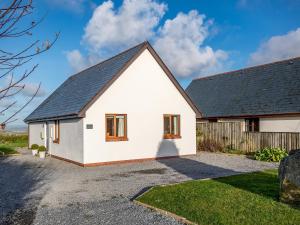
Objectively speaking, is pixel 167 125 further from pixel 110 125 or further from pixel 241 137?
pixel 241 137

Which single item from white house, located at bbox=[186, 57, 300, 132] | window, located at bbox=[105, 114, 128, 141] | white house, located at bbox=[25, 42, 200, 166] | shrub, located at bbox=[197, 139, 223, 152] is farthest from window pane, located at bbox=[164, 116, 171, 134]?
white house, located at bbox=[186, 57, 300, 132]

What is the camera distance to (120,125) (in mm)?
18875

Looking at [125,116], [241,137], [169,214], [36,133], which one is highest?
[125,116]

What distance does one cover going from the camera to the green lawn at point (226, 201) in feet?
24.0

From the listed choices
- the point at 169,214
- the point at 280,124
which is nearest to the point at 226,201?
the point at 169,214

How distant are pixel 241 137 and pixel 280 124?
278 centimetres

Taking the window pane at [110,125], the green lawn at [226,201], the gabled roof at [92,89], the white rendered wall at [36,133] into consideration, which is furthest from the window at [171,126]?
the white rendered wall at [36,133]

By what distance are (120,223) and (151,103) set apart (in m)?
13.0

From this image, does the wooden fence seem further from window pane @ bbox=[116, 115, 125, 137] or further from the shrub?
window pane @ bbox=[116, 115, 125, 137]

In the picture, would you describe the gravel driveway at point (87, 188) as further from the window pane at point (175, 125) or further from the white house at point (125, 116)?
the window pane at point (175, 125)

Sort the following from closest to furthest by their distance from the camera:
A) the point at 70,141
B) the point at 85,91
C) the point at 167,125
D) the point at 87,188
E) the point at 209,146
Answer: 1. the point at 87,188
2. the point at 70,141
3. the point at 85,91
4. the point at 167,125
5. the point at 209,146

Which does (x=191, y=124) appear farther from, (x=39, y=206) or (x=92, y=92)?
(x=39, y=206)

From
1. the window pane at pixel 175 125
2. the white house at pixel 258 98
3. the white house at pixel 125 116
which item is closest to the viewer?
the white house at pixel 125 116

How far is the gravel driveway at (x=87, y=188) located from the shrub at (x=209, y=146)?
5.34 meters
